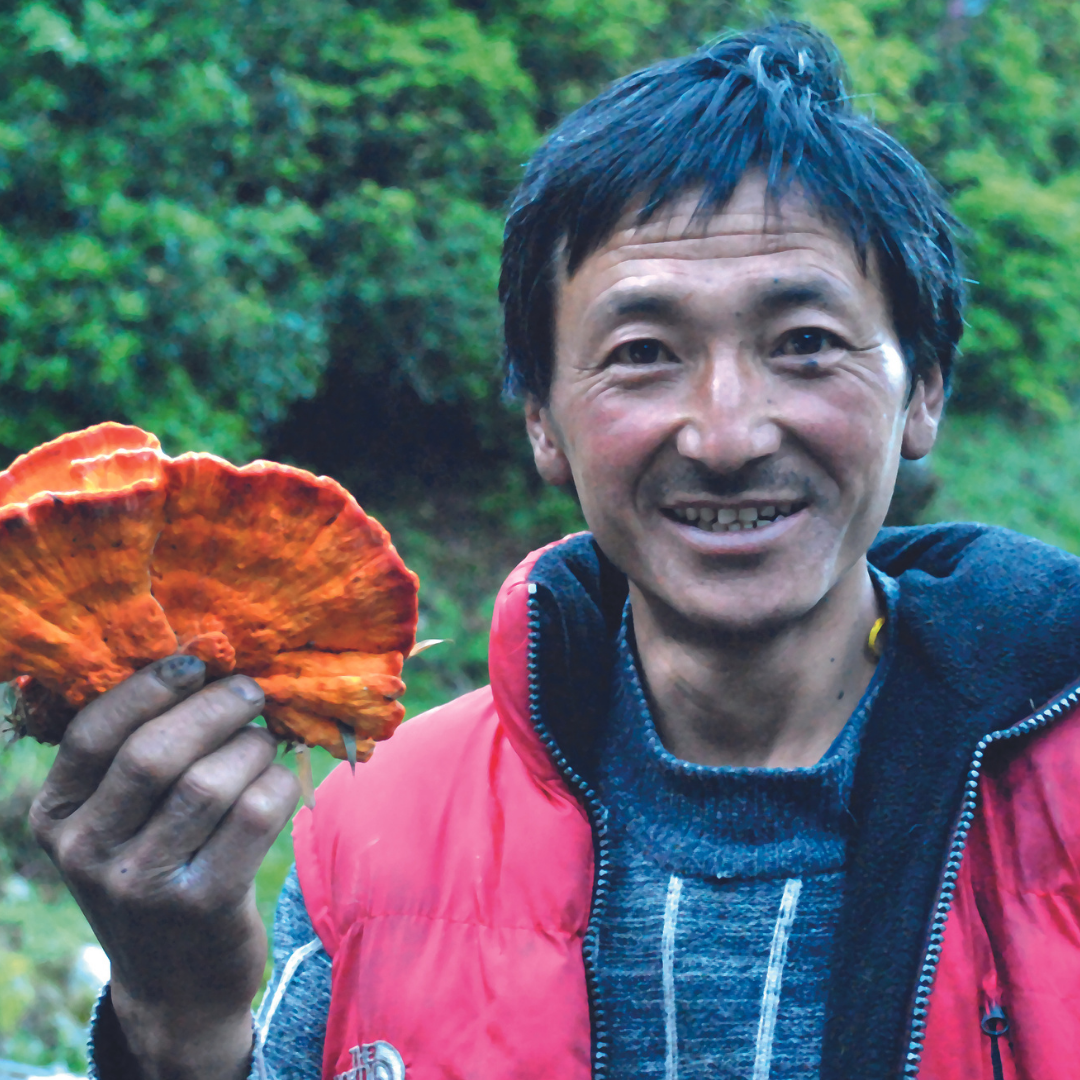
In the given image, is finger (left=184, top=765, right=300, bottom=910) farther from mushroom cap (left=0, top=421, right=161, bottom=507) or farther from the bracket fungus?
mushroom cap (left=0, top=421, right=161, bottom=507)

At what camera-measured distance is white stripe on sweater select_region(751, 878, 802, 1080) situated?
63.6 inches

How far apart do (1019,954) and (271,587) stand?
1.10m

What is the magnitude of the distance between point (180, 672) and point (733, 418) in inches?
31.9

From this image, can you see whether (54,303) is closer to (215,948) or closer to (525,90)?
(525,90)

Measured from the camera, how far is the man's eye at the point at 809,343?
1.63 meters

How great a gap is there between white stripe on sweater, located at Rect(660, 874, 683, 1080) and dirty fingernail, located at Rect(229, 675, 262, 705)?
749 mm

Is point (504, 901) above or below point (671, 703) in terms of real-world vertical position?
below

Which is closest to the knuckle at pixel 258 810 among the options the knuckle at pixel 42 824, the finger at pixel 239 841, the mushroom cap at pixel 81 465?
the finger at pixel 239 841

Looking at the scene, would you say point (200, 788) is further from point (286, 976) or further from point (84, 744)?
point (286, 976)

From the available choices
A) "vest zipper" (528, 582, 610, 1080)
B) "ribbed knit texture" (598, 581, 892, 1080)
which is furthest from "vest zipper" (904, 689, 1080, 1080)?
"vest zipper" (528, 582, 610, 1080)

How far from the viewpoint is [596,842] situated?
1.77m

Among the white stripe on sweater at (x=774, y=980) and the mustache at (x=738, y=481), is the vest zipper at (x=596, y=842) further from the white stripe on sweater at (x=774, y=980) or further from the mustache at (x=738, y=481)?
the mustache at (x=738, y=481)

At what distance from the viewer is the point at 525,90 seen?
25.5 ft

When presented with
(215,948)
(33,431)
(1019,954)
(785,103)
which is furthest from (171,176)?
(1019,954)
